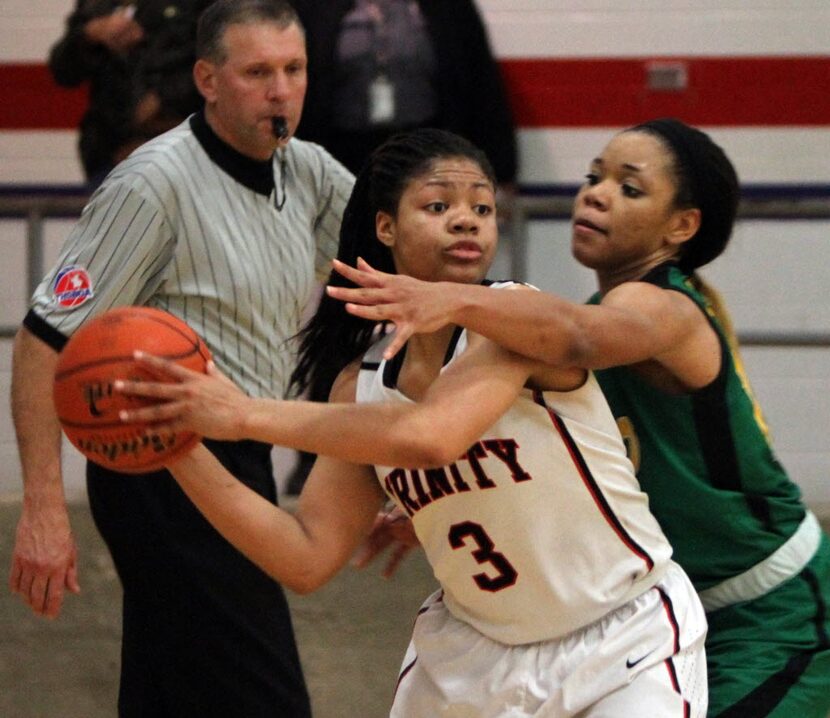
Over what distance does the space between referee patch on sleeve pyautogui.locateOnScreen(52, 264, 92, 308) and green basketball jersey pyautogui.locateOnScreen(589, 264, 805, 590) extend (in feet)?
4.30

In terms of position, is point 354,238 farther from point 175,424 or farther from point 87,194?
point 87,194

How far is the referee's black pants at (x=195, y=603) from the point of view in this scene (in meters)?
3.83

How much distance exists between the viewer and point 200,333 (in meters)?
3.90

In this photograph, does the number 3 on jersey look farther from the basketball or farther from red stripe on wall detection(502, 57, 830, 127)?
red stripe on wall detection(502, 57, 830, 127)

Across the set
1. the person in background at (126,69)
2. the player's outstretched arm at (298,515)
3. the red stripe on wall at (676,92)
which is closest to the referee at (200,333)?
the player's outstretched arm at (298,515)

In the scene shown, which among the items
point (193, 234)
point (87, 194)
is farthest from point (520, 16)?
point (193, 234)

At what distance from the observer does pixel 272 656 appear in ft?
12.7

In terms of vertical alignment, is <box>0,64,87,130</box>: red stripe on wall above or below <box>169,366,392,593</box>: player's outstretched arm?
above

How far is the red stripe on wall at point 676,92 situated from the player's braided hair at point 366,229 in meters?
2.76

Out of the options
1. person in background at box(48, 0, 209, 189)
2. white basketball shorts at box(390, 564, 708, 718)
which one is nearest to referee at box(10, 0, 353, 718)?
white basketball shorts at box(390, 564, 708, 718)

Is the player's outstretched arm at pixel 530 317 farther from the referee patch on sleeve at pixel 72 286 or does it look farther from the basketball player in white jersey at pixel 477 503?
the referee patch on sleeve at pixel 72 286

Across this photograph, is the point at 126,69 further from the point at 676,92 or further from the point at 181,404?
the point at 181,404

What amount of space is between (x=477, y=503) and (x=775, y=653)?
672mm

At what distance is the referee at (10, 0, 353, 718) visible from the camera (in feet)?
12.3
